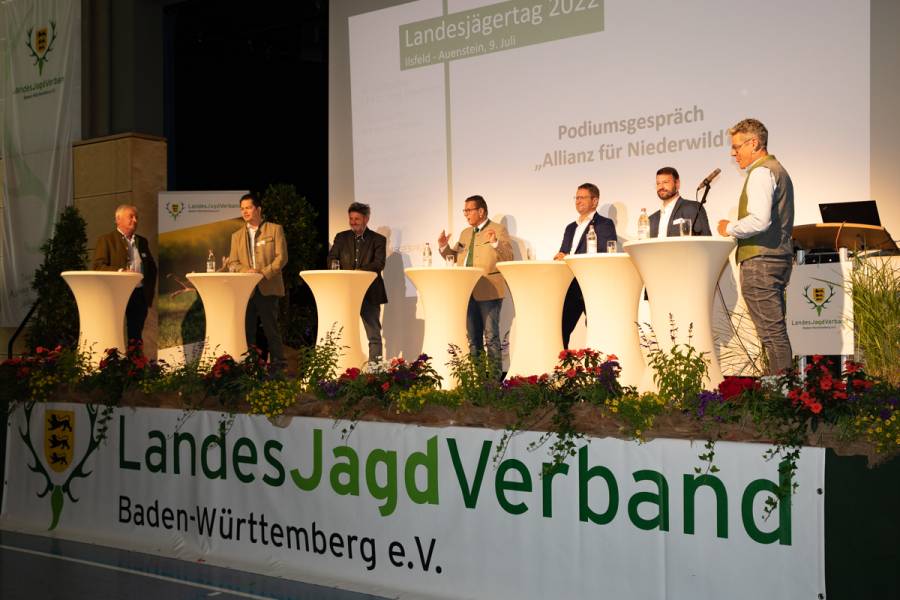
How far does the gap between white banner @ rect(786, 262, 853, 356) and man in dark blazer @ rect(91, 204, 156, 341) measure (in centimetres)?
421

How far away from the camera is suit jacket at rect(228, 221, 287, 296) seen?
6605mm

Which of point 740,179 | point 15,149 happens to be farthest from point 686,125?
point 15,149

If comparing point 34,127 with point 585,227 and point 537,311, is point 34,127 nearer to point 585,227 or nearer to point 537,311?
point 585,227

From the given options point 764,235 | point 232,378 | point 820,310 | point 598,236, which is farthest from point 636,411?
point 598,236

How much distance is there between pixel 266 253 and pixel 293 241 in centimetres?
200

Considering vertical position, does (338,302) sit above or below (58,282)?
below

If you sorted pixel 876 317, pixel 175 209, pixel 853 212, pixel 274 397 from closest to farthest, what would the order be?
pixel 274 397 → pixel 876 317 → pixel 853 212 → pixel 175 209

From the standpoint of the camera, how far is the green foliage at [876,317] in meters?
4.34

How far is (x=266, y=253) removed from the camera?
260 inches

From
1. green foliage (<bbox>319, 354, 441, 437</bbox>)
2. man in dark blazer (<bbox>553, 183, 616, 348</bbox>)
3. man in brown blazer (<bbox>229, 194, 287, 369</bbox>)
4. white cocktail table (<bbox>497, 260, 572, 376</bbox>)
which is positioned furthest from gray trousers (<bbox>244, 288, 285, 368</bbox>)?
green foliage (<bbox>319, 354, 441, 437</bbox>)

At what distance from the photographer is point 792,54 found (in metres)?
5.98

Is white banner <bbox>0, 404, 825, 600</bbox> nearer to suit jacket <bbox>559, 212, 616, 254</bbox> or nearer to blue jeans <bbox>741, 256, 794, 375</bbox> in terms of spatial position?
blue jeans <bbox>741, 256, 794, 375</bbox>

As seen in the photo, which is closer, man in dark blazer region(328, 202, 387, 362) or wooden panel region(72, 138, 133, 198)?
man in dark blazer region(328, 202, 387, 362)

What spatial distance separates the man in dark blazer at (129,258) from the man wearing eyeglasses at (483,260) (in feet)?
6.92
